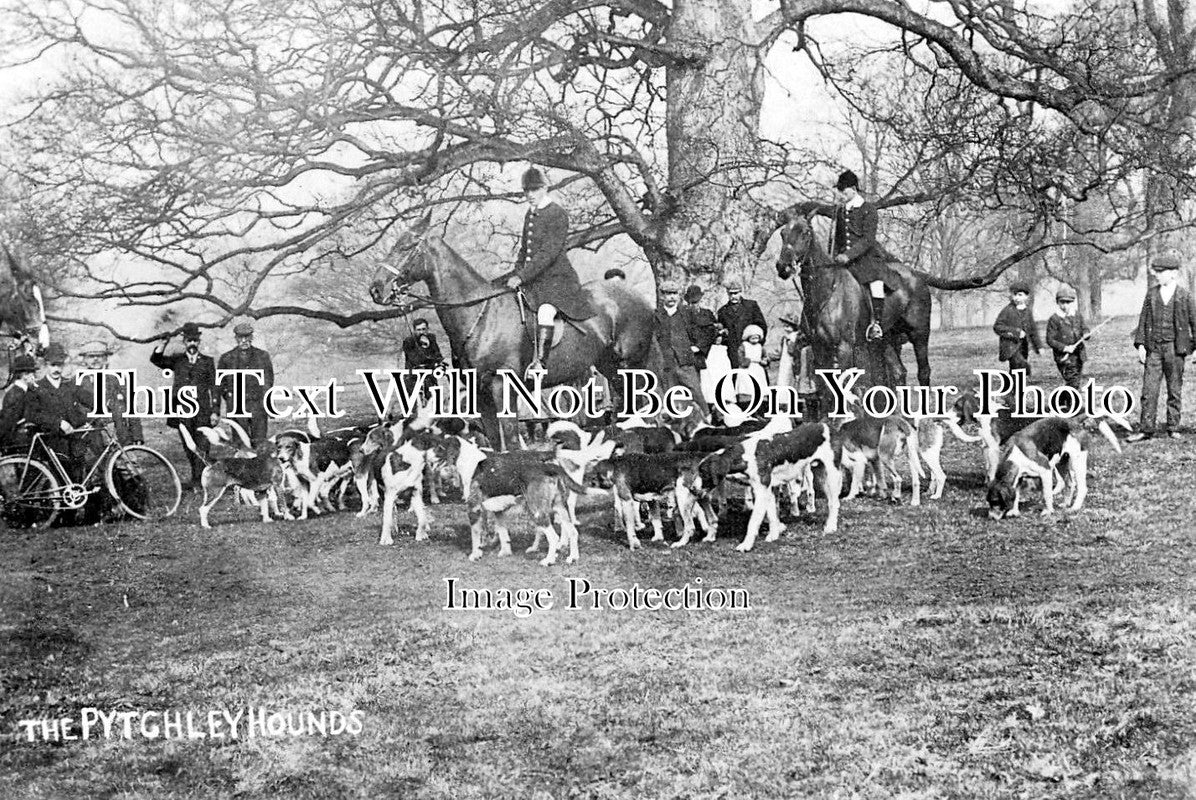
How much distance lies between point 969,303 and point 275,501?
5.63 m

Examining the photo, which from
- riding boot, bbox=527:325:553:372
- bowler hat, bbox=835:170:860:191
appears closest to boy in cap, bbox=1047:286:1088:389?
bowler hat, bbox=835:170:860:191

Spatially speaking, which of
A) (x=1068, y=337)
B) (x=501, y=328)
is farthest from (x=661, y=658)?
(x=1068, y=337)

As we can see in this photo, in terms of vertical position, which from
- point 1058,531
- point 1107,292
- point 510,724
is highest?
point 1107,292

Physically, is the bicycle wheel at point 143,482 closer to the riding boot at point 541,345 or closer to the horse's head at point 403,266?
the horse's head at point 403,266

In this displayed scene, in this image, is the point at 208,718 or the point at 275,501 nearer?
the point at 208,718

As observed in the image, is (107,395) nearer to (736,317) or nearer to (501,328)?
(501,328)

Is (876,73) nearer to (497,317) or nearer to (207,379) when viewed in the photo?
(497,317)

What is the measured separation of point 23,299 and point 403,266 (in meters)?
2.74

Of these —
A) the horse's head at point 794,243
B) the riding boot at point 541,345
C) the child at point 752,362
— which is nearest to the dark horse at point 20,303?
the riding boot at point 541,345

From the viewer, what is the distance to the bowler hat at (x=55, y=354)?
869 centimetres

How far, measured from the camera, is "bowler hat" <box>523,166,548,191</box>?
29.8 feet

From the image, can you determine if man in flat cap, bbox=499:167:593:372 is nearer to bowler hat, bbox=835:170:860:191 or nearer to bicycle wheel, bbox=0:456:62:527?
bowler hat, bbox=835:170:860:191

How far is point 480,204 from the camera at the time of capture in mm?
9273

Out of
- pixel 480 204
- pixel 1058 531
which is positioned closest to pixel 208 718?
pixel 480 204
